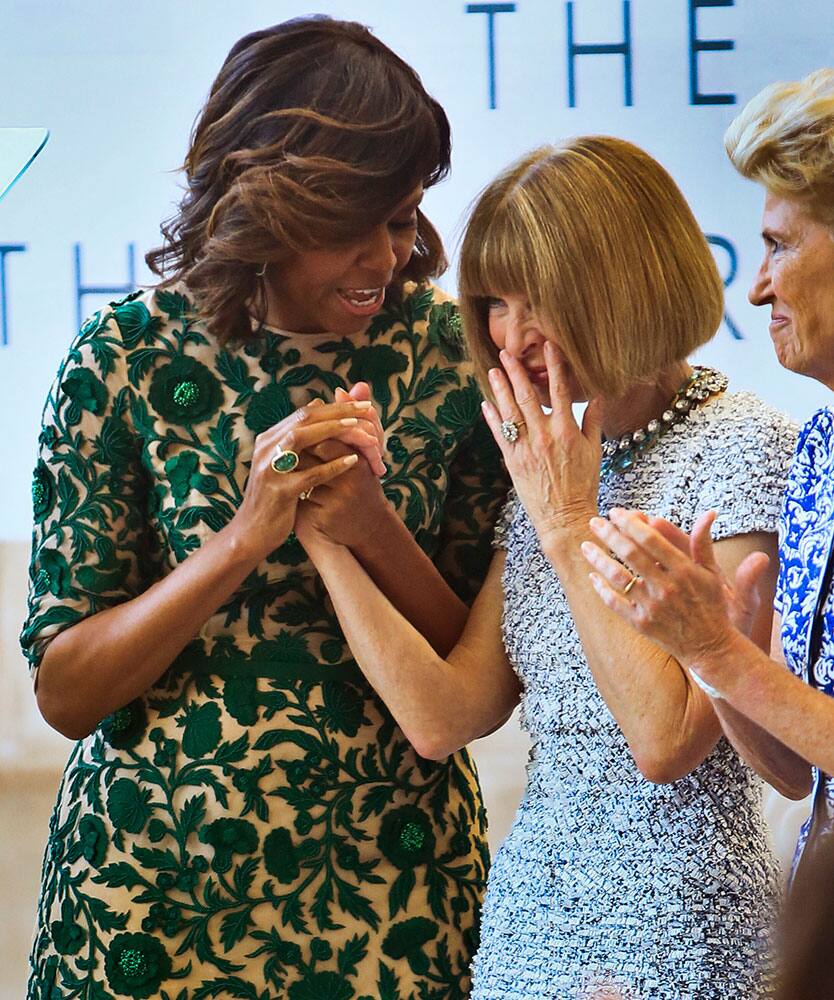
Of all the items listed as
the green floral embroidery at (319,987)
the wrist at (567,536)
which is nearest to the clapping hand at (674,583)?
the wrist at (567,536)

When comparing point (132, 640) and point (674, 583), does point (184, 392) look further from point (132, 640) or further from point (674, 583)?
point (674, 583)

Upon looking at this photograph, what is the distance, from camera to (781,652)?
73.3 inches

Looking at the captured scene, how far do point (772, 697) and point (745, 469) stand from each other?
0.33m

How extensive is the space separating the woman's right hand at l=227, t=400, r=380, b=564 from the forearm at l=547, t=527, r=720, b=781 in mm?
317

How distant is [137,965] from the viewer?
6.29ft

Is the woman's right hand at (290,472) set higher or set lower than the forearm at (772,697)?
higher

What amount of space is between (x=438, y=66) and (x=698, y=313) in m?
2.01

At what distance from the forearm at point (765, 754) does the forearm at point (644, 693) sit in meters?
0.03

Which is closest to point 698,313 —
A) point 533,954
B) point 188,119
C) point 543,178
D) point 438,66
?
point 543,178

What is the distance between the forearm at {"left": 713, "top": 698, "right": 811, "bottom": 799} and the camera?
170 cm

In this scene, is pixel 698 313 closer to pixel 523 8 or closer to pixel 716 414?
pixel 716 414

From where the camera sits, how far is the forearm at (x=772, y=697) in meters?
1.60

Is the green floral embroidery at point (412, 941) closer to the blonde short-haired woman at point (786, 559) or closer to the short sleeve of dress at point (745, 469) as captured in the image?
the blonde short-haired woman at point (786, 559)

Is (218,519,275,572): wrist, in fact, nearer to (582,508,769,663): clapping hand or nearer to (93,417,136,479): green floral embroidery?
(93,417,136,479): green floral embroidery
